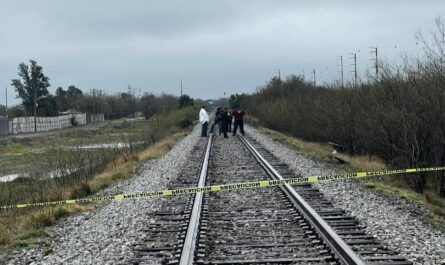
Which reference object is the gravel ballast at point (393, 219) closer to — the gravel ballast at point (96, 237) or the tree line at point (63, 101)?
the gravel ballast at point (96, 237)

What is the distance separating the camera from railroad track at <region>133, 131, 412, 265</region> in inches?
277

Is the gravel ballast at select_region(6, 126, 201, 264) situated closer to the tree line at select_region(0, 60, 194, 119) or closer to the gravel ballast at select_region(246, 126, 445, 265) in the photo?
the gravel ballast at select_region(246, 126, 445, 265)

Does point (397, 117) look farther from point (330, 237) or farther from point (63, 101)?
point (63, 101)

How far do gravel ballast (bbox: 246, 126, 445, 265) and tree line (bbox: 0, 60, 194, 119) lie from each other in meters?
83.6

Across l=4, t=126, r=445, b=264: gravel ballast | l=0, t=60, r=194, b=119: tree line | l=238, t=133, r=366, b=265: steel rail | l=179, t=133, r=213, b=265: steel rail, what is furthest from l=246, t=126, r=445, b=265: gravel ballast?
l=0, t=60, r=194, b=119: tree line

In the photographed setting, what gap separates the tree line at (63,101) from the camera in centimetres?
10898

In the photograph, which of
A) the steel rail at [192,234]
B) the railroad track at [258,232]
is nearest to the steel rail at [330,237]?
the railroad track at [258,232]

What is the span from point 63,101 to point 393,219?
133 meters

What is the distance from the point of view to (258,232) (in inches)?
342

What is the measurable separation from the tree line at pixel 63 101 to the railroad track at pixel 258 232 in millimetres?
84309

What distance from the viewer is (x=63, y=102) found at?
443 feet

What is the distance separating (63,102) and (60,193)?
124820 mm

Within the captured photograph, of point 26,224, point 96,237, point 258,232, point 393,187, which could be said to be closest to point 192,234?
point 258,232

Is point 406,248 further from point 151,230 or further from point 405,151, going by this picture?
point 405,151
